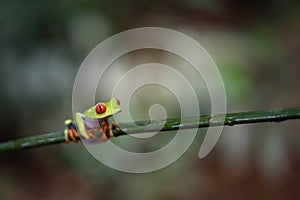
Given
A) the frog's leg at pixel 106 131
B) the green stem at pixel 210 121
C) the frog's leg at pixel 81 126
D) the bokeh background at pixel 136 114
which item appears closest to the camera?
the green stem at pixel 210 121

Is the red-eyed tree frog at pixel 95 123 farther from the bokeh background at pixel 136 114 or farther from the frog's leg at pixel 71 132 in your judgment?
the bokeh background at pixel 136 114

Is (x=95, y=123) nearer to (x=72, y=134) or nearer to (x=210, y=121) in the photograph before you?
(x=72, y=134)

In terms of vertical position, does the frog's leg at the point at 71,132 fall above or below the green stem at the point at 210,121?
above

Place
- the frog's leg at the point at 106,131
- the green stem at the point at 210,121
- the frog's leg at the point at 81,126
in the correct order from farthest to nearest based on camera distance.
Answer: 1. the frog's leg at the point at 81,126
2. the frog's leg at the point at 106,131
3. the green stem at the point at 210,121

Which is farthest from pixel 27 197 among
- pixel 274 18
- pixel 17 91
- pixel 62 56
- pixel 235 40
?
pixel 274 18

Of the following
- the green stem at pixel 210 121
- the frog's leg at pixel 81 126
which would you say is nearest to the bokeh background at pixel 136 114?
the frog's leg at pixel 81 126

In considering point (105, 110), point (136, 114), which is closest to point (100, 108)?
point (105, 110)


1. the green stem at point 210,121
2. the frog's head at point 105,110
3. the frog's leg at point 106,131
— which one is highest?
the frog's head at point 105,110

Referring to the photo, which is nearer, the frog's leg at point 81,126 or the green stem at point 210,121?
the green stem at point 210,121

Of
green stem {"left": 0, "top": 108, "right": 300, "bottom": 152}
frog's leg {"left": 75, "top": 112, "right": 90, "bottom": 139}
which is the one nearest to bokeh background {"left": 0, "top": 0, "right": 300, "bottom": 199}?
frog's leg {"left": 75, "top": 112, "right": 90, "bottom": 139}

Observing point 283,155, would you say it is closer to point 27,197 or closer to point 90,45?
point 90,45
